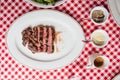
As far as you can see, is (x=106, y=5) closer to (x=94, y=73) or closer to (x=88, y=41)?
(x=88, y=41)

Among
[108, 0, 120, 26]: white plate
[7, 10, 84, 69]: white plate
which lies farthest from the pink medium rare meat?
[108, 0, 120, 26]: white plate

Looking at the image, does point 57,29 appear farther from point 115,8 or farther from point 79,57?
point 115,8

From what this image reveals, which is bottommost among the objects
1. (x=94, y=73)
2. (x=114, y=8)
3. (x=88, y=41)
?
(x=94, y=73)

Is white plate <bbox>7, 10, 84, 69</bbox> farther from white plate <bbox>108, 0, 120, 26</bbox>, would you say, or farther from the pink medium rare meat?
white plate <bbox>108, 0, 120, 26</bbox>

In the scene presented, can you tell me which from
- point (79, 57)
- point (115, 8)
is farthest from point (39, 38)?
point (115, 8)

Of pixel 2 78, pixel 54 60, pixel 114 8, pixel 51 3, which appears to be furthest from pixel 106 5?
pixel 2 78
